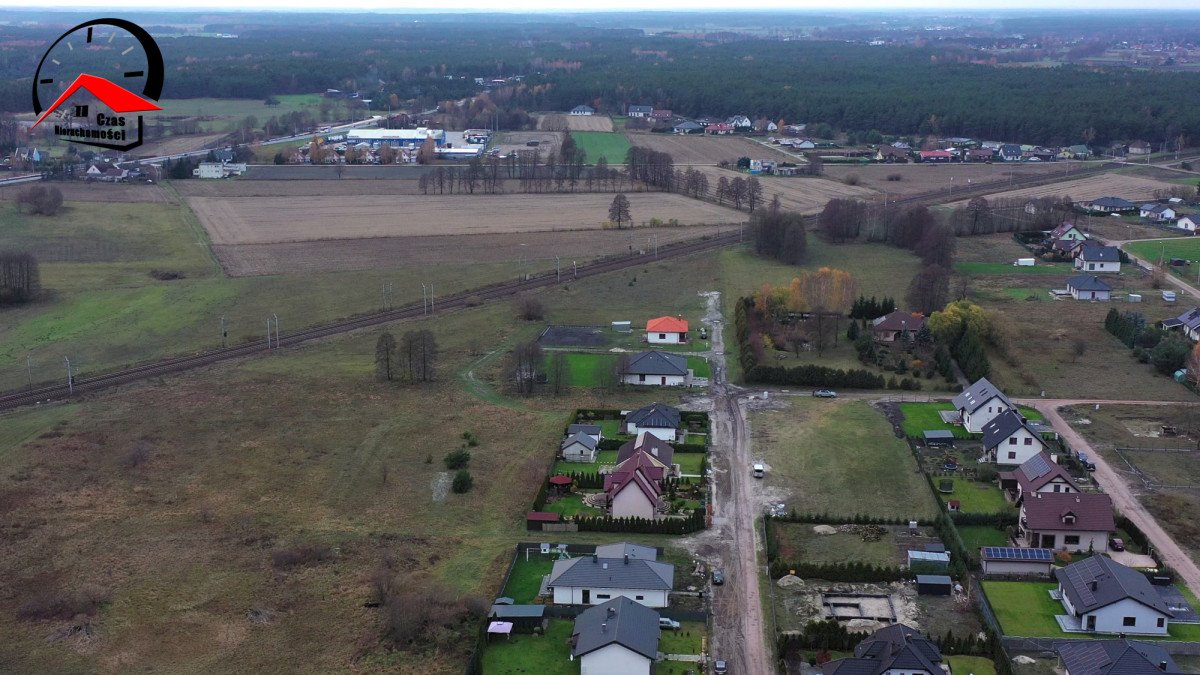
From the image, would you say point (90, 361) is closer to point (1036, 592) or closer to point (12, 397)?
point (12, 397)

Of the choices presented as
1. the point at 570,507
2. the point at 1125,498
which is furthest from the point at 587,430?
the point at 1125,498

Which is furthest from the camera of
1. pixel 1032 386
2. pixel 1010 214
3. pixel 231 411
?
pixel 1010 214

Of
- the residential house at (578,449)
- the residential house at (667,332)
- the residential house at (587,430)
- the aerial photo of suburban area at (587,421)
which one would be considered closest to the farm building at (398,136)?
the aerial photo of suburban area at (587,421)

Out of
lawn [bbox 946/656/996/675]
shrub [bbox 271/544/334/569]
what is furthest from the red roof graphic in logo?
lawn [bbox 946/656/996/675]

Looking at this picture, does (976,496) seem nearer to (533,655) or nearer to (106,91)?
(533,655)

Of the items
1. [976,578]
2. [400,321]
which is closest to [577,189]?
[400,321]

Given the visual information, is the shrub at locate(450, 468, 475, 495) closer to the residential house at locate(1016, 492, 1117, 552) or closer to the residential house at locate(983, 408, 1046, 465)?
the residential house at locate(1016, 492, 1117, 552)
